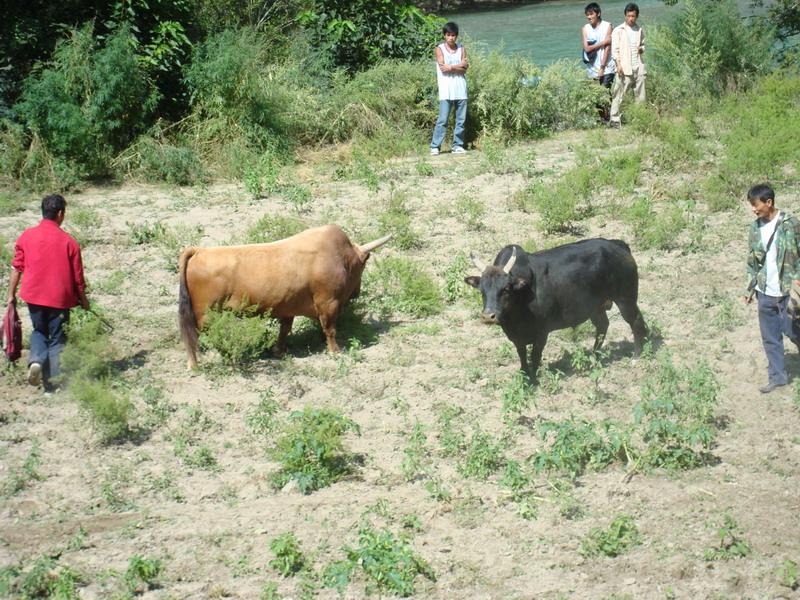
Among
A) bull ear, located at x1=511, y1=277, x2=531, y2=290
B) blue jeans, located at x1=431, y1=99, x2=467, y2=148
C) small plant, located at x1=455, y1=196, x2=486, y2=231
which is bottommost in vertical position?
small plant, located at x1=455, y1=196, x2=486, y2=231

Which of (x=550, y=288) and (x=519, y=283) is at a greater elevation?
(x=519, y=283)

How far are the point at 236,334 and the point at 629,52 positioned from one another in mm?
9363

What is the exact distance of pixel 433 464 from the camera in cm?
733

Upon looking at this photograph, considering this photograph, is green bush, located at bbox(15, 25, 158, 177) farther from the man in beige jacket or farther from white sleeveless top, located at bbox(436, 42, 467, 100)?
the man in beige jacket

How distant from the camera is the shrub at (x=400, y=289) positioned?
1031 centimetres

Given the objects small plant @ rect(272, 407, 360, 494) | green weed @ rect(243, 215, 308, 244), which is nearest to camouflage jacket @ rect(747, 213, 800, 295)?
small plant @ rect(272, 407, 360, 494)

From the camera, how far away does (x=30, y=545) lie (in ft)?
21.4

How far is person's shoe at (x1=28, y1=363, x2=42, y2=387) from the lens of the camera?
862 centimetres

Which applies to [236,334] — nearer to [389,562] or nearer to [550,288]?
[550,288]

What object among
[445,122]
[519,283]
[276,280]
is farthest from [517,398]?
[445,122]

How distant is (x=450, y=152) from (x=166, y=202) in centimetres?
439

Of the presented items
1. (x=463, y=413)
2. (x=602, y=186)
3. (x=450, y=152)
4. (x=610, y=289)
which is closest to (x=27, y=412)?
(x=463, y=413)

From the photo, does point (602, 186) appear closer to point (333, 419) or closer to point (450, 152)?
point (450, 152)

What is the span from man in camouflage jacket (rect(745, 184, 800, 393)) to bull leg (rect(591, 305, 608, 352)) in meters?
1.33
